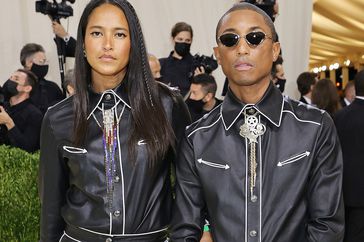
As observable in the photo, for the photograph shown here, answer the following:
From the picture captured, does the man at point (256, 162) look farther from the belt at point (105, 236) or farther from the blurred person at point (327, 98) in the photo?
the blurred person at point (327, 98)

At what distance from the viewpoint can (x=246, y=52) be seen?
6.71 ft

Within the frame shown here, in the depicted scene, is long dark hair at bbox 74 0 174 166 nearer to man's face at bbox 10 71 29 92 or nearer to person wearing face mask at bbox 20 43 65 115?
man's face at bbox 10 71 29 92

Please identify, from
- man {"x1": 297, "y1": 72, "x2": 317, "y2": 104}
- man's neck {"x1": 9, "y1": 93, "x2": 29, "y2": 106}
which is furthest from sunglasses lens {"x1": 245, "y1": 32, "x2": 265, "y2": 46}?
man {"x1": 297, "y1": 72, "x2": 317, "y2": 104}

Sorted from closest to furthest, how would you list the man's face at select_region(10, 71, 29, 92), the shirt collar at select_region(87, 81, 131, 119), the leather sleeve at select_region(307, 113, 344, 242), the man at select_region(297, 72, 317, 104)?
the leather sleeve at select_region(307, 113, 344, 242) < the shirt collar at select_region(87, 81, 131, 119) < the man's face at select_region(10, 71, 29, 92) < the man at select_region(297, 72, 317, 104)

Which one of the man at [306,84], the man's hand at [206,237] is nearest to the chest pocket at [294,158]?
the man's hand at [206,237]

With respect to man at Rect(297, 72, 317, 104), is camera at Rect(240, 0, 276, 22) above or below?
above

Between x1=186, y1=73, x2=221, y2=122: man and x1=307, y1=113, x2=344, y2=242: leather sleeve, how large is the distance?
317 cm

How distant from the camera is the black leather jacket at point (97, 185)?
220 centimetres

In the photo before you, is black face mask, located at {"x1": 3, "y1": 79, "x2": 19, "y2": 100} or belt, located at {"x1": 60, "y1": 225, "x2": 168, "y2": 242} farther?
black face mask, located at {"x1": 3, "y1": 79, "x2": 19, "y2": 100}

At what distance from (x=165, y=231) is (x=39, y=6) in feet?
13.5

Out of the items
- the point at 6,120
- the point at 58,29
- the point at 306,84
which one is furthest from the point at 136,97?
the point at 306,84

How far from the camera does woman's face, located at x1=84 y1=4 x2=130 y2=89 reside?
2.20m

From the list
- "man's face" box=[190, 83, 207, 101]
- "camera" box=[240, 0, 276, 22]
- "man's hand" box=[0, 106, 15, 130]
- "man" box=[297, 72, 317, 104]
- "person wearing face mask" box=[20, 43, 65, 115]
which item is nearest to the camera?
"camera" box=[240, 0, 276, 22]

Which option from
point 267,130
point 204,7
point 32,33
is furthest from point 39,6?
point 267,130
